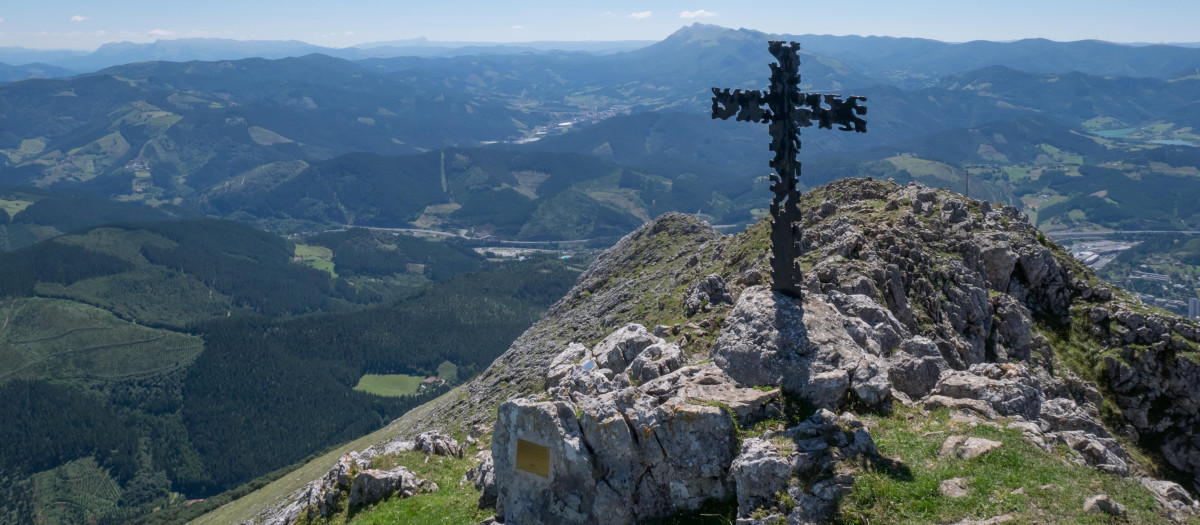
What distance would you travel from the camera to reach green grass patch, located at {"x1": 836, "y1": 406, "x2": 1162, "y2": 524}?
1891 centimetres

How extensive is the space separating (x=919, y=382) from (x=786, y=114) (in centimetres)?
1130

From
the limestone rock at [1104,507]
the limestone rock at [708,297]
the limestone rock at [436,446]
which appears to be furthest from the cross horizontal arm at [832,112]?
the limestone rock at [436,446]

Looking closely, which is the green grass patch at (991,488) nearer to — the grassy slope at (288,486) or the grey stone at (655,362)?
the grey stone at (655,362)

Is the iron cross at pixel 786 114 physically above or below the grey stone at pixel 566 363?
above

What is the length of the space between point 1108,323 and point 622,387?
27720 mm

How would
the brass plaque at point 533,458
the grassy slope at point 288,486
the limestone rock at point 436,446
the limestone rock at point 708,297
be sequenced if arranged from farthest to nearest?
the grassy slope at point 288,486 < the limestone rock at point 436,446 < the limestone rock at point 708,297 < the brass plaque at point 533,458

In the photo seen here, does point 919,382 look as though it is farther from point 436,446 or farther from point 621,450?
point 436,446

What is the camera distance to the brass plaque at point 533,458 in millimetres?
23484

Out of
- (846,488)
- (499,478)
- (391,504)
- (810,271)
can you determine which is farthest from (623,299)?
(846,488)

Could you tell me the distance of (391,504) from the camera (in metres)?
31.1

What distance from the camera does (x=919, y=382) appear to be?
26.2 meters

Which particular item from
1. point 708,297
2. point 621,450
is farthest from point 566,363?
point 621,450

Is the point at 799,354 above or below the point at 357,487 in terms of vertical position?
above

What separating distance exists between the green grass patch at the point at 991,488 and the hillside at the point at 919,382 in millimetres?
57
